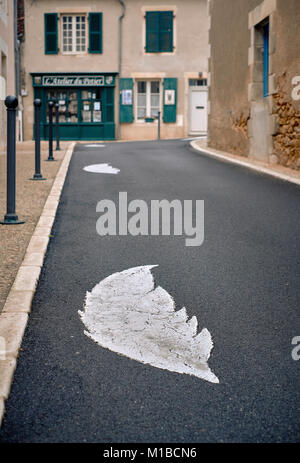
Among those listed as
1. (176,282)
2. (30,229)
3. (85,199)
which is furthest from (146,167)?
(176,282)

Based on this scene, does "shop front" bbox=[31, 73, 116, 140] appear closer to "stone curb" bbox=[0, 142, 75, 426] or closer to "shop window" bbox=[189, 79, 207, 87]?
"shop window" bbox=[189, 79, 207, 87]

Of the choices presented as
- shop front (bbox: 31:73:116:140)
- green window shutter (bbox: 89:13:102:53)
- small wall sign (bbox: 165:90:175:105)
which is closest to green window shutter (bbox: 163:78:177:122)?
small wall sign (bbox: 165:90:175:105)

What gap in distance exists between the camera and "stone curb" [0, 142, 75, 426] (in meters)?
2.38

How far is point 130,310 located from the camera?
3193 millimetres

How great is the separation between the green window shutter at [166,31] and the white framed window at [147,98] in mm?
1423

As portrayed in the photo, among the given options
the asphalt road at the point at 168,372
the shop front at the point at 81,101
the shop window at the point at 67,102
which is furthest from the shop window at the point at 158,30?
the asphalt road at the point at 168,372

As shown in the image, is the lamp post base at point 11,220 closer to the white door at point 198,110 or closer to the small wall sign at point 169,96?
the small wall sign at point 169,96

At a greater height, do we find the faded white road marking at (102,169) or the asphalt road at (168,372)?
the faded white road marking at (102,169)

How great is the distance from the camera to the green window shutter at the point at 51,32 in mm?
24938

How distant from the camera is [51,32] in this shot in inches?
982

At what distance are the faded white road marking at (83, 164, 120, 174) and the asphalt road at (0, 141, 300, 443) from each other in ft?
13.1

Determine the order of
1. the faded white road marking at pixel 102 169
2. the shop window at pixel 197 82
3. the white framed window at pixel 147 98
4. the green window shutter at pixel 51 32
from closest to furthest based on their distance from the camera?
the faded white road marking at pixel 102 169, the green window shutter at pixel 51 32, the white framed window at pixel 147 98, the shop window at pixel 197 82

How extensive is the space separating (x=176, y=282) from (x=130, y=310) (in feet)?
1.91

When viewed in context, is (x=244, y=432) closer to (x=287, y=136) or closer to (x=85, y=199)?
(x=85, y=199)
